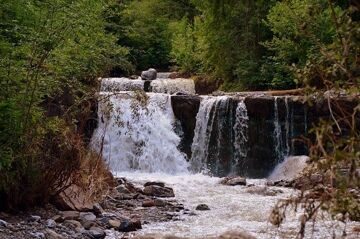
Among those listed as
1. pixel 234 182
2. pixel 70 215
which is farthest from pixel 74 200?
pixel 234 182

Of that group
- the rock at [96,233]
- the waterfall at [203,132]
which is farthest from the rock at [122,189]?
the waterfall at [203,132]

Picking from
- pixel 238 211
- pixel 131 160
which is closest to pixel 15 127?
pixel 238 211

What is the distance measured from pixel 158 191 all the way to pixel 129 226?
10.0 feet

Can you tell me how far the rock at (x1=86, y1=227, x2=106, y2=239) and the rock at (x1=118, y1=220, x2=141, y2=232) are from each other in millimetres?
371

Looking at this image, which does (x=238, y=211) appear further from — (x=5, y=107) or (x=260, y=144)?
(x=260, y=144)

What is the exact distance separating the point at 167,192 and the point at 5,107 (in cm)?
483

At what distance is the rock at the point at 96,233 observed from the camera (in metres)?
7.51

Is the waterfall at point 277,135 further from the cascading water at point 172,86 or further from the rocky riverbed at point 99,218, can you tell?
the cascading water at point 172,86

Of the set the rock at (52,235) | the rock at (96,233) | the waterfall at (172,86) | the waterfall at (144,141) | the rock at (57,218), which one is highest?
the waterfall at (172,86)

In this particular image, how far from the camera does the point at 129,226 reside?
811cm

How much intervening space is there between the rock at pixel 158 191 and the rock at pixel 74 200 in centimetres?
208

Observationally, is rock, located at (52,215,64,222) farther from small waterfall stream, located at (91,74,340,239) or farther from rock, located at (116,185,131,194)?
small waterfall stream, located at (91,74,340,239)

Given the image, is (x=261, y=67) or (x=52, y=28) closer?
(x=52, y=28)

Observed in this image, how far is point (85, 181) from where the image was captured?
31.1ft
